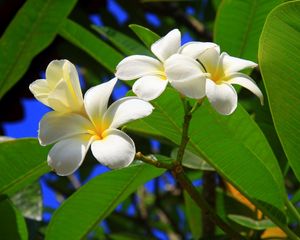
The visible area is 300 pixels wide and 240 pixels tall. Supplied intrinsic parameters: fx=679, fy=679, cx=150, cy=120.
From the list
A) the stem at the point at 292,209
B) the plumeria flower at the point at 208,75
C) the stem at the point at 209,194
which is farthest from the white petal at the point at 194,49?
the stem at the point at 209,194

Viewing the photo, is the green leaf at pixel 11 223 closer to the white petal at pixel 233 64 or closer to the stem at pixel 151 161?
the stem at pixel 151 161

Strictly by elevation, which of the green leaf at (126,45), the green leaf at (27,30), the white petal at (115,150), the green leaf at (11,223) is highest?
the white petal at (115,150)

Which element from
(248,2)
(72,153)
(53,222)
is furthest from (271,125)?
(72,153)

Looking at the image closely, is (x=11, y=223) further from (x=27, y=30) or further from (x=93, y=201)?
(x=27, y=30)

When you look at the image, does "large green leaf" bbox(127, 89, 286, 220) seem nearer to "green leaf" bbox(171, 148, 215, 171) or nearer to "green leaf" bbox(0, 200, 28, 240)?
"green leaf" bbox(171, 148, 215, 171)

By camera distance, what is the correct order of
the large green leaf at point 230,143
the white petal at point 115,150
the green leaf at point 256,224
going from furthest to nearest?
the green leaf at point 256,224
the large green leaf at point 230,143
the white petal at point 115,150

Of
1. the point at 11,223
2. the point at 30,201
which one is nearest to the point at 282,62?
the point at 11,223
